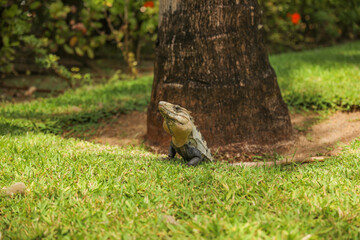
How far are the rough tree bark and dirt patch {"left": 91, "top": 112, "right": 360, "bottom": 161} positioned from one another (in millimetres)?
457

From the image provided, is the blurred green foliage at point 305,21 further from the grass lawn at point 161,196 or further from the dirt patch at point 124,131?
the grass lawn at point 161,196

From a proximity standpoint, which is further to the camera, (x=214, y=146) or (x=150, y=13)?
(x=150, y=13)

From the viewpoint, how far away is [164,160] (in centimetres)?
321

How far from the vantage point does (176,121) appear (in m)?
2.97

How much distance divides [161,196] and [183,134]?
0.79 metres

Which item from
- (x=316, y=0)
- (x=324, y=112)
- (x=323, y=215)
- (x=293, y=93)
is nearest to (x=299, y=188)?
(x=323, y=215)

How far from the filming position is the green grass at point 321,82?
499cm

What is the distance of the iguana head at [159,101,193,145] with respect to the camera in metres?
2.96

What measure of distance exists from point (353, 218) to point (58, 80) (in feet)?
25.5

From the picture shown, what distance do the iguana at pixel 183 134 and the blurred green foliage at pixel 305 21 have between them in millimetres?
9595

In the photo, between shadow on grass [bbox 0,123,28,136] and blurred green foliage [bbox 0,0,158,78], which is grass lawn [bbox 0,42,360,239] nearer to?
shadow on grass [bbox 0,123,28,136]

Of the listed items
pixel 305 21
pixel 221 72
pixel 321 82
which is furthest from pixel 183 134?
pixel 305 21

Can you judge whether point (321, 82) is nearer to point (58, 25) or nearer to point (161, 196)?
point (161, 196)

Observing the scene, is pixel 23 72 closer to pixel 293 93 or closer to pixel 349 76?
pixel 293 93
